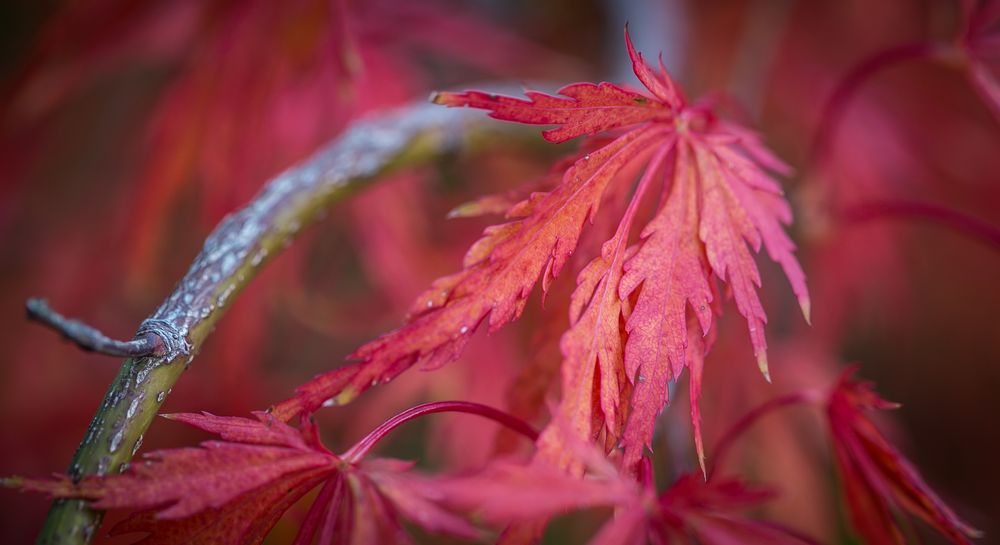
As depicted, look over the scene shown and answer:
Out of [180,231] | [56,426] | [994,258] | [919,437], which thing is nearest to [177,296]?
[56,426]

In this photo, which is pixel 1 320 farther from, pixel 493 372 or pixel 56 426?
pixel 493 372

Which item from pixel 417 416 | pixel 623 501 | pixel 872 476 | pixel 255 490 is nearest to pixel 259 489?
pixel 255 490

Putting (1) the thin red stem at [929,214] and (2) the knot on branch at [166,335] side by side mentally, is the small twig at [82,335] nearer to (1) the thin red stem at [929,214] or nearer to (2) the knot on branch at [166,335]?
(2) the knot on branch at [166,335]

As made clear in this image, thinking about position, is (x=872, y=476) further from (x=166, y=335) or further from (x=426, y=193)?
(x=426, y=193)

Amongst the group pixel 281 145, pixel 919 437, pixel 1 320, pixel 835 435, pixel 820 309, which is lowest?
pixel 919 437

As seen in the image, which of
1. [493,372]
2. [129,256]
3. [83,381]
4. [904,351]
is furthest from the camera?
[904,351]

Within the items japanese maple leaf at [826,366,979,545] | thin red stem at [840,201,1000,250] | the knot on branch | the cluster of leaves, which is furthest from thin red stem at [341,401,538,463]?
thin red stem at [840,201,1000,250]

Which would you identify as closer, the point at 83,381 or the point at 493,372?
the point at 493,372

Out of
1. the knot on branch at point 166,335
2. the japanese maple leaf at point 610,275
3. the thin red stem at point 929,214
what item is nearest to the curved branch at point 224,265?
the knot on branch at point 166,335
